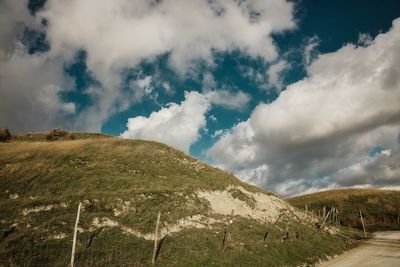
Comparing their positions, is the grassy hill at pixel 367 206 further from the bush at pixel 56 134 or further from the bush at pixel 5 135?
the bush at pixel 5 135

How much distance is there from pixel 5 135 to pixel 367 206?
7615 cm

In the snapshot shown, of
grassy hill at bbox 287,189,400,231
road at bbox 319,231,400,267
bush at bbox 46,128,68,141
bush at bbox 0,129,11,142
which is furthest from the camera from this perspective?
grassy hill at bbox 287,189,400,231

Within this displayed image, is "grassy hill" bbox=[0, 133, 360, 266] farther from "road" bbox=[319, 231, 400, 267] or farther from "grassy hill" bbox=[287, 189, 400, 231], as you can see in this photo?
"grassy hill" bbox=[287, 189, 400, 231]

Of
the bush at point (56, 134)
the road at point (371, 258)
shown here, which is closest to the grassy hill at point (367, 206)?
the road at point (371, 258)

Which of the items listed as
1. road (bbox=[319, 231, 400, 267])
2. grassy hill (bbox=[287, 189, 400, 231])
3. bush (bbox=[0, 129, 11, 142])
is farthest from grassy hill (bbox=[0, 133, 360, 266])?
grassy hill (bbox=[287, 189, 400, 231])

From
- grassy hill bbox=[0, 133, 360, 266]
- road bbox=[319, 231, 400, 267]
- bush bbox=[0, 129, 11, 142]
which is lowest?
road bbox=[319, 231, 400, 267]

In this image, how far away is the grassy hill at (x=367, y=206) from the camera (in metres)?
63.5

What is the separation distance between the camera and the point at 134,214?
89.9 feet

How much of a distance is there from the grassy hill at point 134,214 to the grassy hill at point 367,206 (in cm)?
2884

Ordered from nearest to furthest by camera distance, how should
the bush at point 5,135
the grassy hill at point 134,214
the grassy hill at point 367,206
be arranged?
the grassy hill at point 134,214
the bush at point 5,135
the grassy hill at point 367,206

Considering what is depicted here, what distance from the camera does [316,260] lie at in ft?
87.0

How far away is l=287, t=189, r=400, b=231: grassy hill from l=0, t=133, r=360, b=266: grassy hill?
28838mm

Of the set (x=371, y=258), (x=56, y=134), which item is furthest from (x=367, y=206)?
(x=56, y=134)

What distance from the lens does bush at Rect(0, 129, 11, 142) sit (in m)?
54.1
